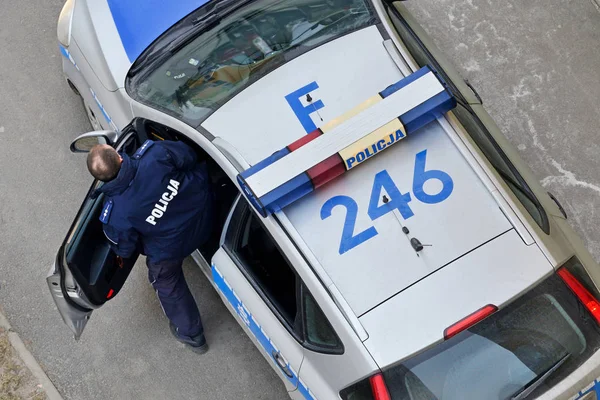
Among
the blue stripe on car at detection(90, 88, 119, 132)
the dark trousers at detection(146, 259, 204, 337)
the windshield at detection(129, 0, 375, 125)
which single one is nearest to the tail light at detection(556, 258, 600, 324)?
the windshield at detection(129, 0, 375, 125)

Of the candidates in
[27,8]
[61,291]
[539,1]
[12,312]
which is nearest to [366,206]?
[61,291]

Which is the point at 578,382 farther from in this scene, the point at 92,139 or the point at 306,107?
the point at 92,139

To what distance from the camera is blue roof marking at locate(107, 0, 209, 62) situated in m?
4.49

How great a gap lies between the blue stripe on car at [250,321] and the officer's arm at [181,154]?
1.86ft

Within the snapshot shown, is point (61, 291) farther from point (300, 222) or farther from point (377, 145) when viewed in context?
point (377, 145)

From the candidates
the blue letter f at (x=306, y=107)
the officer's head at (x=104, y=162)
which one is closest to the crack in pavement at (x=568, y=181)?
the blue letter f at (x=306, y=107)

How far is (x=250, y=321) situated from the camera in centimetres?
416

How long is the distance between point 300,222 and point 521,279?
103 centimetres

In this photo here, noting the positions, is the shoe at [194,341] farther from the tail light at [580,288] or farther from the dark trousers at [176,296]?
the tail light at [580,288]

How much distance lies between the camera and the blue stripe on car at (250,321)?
13.1 ft

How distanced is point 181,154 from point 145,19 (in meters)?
0.97

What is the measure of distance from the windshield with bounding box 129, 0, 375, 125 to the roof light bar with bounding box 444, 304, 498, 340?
1654 mm

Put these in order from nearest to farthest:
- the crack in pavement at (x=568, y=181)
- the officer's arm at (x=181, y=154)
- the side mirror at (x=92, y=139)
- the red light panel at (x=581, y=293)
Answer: the red light panel at (x=581, y=293), the officer's arm at (x=181, y=154), the side mirror at (x=92, y=139), the crack in pavement at (x=568, y=181)

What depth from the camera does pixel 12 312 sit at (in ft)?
16.6
